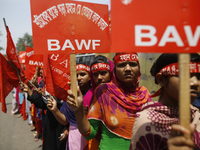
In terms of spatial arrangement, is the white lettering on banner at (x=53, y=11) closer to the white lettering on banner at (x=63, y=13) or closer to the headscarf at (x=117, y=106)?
the white lettering on banner at (x=63, y=13)

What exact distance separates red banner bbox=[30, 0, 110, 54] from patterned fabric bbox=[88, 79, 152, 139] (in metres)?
0.48

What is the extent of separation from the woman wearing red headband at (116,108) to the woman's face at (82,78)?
0.85m

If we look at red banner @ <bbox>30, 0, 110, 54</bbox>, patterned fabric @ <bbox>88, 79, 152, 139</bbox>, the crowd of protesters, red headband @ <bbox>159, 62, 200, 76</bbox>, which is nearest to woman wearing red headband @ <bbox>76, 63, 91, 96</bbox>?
the crowd of protesters

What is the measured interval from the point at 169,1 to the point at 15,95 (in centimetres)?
867

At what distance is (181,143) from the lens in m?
0.73

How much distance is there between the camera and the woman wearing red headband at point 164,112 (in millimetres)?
988

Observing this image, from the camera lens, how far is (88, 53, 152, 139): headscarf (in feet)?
4.94

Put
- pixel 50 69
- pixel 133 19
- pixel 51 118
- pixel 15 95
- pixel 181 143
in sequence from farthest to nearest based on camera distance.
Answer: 1. pixel 15 95
2. pixel 51 118
3. pixel 50 69
4. pixel 133 19
5. pixel 181 143

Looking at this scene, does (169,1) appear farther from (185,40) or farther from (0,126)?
(0,126)

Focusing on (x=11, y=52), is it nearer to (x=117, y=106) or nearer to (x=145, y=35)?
(x=117, y=106)

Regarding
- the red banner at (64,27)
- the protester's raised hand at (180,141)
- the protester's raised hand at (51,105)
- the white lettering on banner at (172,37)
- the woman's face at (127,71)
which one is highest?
the red banner at (64,27)

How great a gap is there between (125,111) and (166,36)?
933 mm

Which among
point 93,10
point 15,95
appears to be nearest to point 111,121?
point 93,10

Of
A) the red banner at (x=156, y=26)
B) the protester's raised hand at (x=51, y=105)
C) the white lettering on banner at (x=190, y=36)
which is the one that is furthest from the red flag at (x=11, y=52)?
the white lettering on banner at (x=190, y=36)
